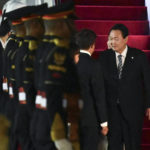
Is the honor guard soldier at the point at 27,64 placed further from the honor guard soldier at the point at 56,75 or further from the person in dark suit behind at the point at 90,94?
the person in dark suit behind at the point at 90,94

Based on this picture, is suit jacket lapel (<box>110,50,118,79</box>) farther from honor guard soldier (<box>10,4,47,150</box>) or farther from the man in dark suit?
honor guard soldier (<box>10,4,47,150</box>)

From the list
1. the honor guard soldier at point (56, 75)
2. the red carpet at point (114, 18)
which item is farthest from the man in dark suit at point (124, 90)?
the honor guard soldier at point (56, 75)

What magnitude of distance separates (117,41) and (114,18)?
1.97 metres

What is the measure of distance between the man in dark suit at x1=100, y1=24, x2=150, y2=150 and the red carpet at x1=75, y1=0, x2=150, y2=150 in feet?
4.07

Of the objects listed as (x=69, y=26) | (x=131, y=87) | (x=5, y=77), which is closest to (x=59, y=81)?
(x=69, y=26)

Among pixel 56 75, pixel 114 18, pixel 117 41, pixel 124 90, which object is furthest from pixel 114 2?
pixel 56 75

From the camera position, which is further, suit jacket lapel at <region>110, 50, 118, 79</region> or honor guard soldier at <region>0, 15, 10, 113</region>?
suit jacket lapel at <region>110, 50, 118, 79</region>

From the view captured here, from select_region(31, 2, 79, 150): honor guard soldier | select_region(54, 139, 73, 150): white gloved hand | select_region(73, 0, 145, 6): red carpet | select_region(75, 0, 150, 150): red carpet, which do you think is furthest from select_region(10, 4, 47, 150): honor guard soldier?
select_region(73, 0, 145, 6): red carpet

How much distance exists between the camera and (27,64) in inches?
195

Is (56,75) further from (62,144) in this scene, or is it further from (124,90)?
(124,90)

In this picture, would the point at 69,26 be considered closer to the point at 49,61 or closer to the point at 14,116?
the point at 49,61

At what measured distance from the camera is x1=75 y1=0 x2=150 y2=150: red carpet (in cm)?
773

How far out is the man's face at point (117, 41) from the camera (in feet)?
20.7

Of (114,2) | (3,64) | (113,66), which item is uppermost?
(114,2)
